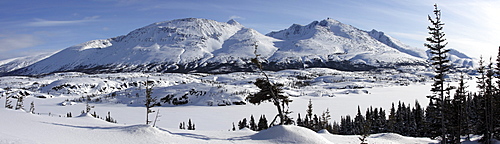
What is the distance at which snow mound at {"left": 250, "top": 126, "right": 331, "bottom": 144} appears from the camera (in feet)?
72.3

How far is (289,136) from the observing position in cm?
2236

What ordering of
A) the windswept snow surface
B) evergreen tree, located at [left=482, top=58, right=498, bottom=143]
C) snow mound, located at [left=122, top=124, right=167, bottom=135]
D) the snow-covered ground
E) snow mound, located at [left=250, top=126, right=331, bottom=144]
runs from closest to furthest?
the windswept snow surface
the snow-covered ground
snow mound, located at [left=122, top=124, right=167, bottom=135]
snow mound, located at [left=250, top=126, right=331, bottom=144]
evergreen tree, located at [left=482, top=58, right=498, bottom=143]

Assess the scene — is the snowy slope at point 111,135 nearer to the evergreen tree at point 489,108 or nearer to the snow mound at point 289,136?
the snow mound at point 289,136

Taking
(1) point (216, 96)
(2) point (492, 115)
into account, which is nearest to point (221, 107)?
(1) point (216, 96)

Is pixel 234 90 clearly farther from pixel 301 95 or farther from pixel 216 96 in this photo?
pixel 301 95

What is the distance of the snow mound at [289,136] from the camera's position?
22031mm

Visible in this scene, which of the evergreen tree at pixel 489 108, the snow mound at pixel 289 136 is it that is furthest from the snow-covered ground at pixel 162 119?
the evergreen tree at pixel 489 108

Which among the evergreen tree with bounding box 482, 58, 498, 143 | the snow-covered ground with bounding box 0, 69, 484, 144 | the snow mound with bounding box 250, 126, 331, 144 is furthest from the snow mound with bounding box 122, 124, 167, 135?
the evergreen tree with bounding box 482, 58, 498, 143

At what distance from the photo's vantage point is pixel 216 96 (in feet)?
496

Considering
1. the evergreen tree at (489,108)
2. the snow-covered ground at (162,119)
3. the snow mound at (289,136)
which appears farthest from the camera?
the evergreen tree at (489,108)

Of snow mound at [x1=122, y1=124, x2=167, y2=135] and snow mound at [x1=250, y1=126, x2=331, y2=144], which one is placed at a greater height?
snow mound at [x1=122, y1=124, x2=167, y2=135]

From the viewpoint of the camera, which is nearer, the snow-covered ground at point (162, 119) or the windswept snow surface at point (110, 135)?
the windswept snow surface at point (110, 135)

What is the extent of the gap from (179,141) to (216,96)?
132m

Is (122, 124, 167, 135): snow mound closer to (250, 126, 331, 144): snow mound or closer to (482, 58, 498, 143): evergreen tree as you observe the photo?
(250, 126, 331, 144): snow mound
